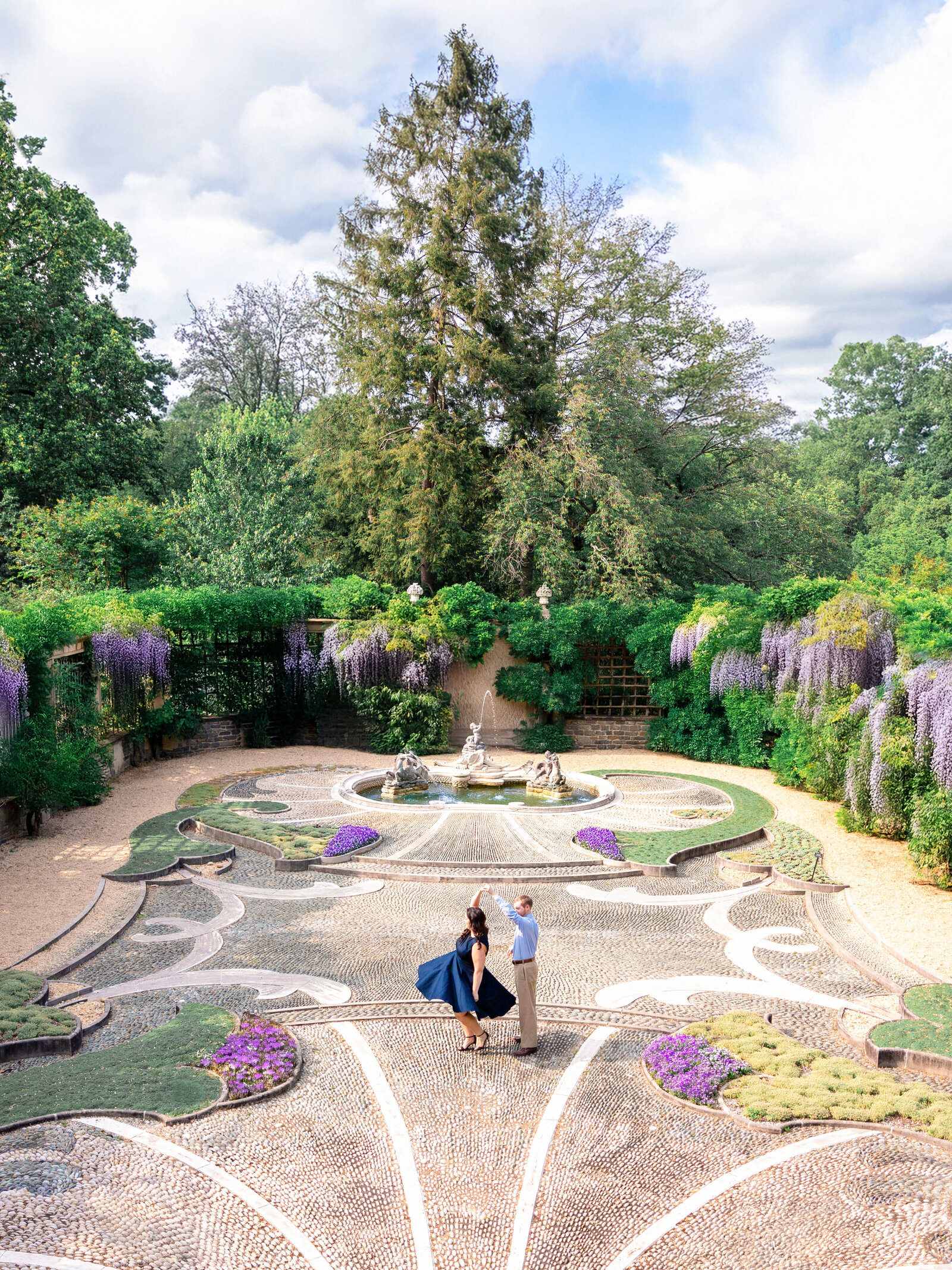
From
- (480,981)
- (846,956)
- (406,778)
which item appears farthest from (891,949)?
(406,778)

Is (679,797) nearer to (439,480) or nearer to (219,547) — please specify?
(439,480)

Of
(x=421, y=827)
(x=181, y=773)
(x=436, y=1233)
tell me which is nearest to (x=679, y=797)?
(x=421, y=827)

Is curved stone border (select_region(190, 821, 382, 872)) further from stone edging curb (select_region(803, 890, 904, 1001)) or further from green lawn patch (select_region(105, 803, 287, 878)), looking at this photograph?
stone edging curb (select_region(803, 890, 904, 1001))

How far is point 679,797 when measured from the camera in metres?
15.0

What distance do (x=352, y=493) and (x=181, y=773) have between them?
10306 millimetres

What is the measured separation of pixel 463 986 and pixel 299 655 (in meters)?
13.5

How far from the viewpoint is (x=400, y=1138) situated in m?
5.29

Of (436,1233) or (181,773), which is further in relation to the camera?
(181,773)

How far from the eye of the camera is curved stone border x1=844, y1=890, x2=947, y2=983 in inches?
313

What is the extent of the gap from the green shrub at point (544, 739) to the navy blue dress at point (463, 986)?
13.0 metres

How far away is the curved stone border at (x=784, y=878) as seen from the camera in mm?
10500

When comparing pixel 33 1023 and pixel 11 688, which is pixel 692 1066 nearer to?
pixel 33 1023

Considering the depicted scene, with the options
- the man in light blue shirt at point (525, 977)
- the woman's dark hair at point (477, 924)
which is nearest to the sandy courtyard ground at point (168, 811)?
the man in light blue shirt at point (525, 977)

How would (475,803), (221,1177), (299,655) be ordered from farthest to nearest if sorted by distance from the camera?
Answer: (299,655), (475,803), (221,1177)
